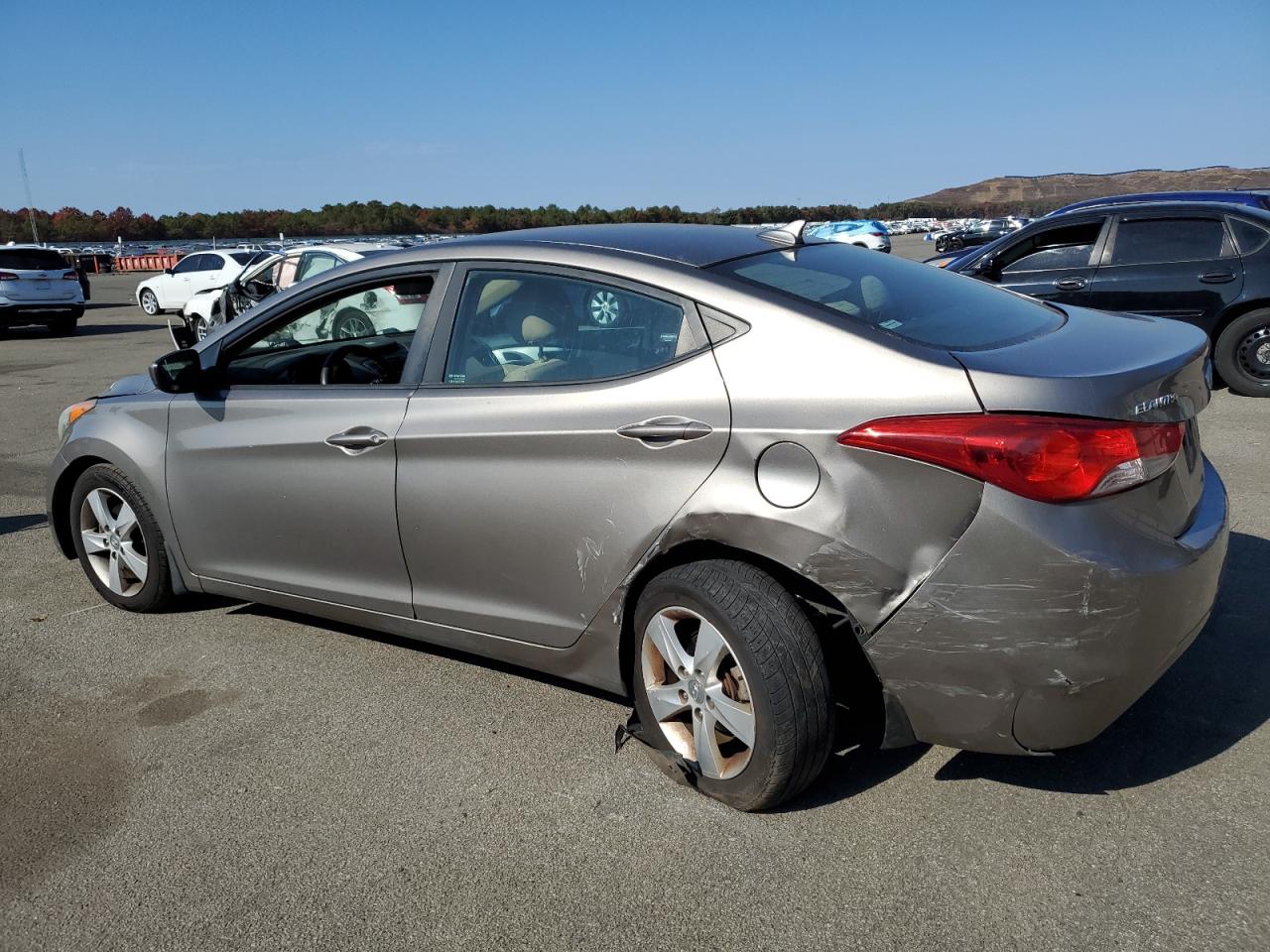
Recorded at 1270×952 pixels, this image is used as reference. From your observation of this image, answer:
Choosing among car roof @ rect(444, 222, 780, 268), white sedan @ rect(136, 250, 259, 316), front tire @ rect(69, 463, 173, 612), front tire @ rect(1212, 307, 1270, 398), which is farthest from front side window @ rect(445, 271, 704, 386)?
white sedan @ rect(136, 250, 259, 316)

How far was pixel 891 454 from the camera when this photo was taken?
2.71m

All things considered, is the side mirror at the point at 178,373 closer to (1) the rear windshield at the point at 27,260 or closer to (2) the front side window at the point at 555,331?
(2) the front side window at the point at 555,331

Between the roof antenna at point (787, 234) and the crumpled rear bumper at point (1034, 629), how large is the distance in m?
1.48

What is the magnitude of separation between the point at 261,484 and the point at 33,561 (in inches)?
98.8

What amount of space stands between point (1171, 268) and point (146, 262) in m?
46.8

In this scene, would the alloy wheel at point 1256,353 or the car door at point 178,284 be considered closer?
the alloy wheel at point 1256,353

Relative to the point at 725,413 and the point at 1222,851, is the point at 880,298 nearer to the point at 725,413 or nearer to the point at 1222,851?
the point at 725,413

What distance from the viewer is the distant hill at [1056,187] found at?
3086 inches

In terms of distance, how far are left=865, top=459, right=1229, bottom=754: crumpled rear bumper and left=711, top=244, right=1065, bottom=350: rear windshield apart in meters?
0.60

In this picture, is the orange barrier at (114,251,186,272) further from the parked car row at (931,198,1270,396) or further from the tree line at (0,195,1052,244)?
the parked car row at (931,198,1270,396)

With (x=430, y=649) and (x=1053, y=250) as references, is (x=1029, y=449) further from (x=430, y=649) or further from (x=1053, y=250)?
(x=1053, y=250)

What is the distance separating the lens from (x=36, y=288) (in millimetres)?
19578

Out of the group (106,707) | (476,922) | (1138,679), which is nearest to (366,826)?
(476,922)

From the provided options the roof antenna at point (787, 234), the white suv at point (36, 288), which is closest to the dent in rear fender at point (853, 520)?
the roof antenna at point (787, 234)
